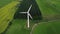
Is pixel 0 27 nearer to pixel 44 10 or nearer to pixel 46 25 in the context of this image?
pixel 46 25

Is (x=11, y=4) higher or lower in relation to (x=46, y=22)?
higher

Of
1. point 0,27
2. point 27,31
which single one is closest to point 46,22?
point 27,31

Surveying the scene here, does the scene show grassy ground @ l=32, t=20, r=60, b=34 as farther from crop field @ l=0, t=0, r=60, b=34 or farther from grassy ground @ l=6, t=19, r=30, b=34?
grassy ground @ l=6, t=19, r=30, b=34

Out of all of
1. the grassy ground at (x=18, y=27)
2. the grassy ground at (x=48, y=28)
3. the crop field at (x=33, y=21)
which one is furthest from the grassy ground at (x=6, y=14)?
the grassy ground at (x=48, y=28)

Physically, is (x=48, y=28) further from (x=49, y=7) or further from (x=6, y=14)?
(x=6, y=14)

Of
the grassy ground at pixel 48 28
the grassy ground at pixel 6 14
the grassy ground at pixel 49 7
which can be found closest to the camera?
the grassy ground at pixel 48 28

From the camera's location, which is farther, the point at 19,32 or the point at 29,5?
the point at 29,5

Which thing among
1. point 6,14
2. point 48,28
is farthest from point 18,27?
point 6,14

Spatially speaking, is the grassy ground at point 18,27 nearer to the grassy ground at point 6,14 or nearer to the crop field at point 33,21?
the crop field at point 33,21
